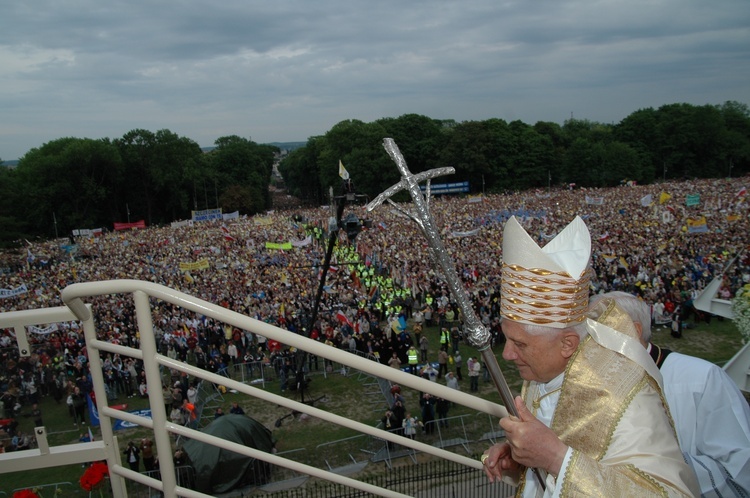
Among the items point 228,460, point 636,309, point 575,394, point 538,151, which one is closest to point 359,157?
point 538,151

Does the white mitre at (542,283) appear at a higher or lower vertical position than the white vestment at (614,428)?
higher

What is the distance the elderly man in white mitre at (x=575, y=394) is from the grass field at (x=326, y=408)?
8.19 metres

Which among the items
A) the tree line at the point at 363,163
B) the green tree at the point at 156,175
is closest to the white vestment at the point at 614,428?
the tree line at the point at 363,163

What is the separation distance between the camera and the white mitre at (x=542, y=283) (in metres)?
1.76

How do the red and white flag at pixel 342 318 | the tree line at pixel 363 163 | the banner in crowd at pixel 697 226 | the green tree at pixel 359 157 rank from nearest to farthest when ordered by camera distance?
1. the red and white flag at pixel 342 318
2. the banner in crowd at pixel 697 226
3. the tree line at pixel 363 163
4. the green tree at pixel 359 157

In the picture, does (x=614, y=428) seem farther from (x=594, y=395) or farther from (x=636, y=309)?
(x=636, y=309)

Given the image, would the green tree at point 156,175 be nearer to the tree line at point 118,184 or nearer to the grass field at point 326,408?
the tree line at point 118,184

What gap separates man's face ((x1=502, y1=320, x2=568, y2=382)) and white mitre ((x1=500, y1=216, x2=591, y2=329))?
0.04 metres

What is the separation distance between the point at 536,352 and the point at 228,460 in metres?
7.88

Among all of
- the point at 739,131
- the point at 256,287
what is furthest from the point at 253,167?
the point at 739,131

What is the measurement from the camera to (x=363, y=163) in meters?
59.0

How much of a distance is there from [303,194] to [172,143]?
29175mm

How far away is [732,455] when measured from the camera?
2.51 m

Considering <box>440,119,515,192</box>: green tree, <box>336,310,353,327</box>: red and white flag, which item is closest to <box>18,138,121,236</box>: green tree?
<box>440,119,515,192</box>: green tree
